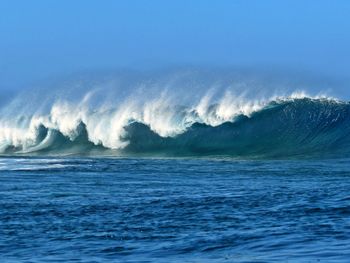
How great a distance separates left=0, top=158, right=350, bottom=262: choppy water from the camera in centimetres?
1195

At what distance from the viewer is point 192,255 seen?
11758mm

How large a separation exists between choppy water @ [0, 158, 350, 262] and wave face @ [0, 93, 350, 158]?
16.8 m

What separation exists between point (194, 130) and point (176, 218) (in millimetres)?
31423

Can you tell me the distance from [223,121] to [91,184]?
24695 mm

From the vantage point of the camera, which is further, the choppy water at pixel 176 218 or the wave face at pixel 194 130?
the wave face at pixel 194 130

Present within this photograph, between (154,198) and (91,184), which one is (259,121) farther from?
(154,198)

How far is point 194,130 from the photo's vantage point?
46500 millimetres

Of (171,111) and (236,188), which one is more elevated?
(171,111)

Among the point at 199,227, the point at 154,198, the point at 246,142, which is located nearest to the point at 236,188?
the point at 154,198

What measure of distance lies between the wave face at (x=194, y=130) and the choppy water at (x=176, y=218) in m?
16.8

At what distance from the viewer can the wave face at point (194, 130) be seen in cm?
4169

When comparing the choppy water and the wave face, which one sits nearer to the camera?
the choppy water

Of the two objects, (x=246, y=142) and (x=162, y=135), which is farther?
(x=162, y=135)

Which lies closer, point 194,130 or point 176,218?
point 176,218
